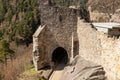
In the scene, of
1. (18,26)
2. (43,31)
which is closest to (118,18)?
(43,31)

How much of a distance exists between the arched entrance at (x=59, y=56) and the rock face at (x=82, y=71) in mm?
3055

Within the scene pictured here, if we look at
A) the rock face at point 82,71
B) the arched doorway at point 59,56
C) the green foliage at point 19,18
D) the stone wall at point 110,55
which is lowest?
the green foliage at point 19,18

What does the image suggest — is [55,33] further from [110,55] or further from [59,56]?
[110,55]

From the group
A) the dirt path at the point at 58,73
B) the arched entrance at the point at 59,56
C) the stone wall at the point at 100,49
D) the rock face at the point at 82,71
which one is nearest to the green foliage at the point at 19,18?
the arched entrance at the point at 59,56

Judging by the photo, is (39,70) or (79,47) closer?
(79,47)

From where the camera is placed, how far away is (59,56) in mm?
26719

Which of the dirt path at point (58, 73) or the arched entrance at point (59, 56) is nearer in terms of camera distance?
the dirt path at point (58, 73)

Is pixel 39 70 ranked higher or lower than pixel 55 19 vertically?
lower

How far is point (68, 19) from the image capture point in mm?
23312

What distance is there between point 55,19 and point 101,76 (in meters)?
7.91

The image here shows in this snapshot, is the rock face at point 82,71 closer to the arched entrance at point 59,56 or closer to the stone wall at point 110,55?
the stone wall at point 110,55

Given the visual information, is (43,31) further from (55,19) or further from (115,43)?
(115,43)

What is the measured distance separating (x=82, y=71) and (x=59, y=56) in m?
7.58

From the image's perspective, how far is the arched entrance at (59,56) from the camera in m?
25.3
